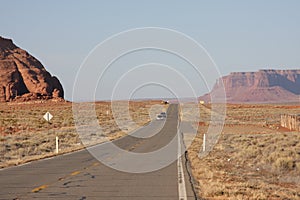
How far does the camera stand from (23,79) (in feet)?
444

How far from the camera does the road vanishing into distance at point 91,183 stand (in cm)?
1103

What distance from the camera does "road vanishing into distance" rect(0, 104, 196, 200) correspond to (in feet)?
36.2

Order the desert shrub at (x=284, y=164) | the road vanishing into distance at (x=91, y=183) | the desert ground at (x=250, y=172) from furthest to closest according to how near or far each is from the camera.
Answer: the desert shrub at (x=284, y=164) → the desert ground at (x=250, y=172) → the road vanishing into distance at (x=91, y=183)

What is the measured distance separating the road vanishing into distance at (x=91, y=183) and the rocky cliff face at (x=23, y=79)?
113 meters

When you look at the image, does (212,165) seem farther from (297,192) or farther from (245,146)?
(245,146)

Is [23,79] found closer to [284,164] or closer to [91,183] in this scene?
[284,164]

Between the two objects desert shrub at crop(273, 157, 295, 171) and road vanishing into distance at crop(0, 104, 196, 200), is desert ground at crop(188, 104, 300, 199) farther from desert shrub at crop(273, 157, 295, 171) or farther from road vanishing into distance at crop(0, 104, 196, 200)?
road vanishing into distance at crop(0, 104, 196, 200)

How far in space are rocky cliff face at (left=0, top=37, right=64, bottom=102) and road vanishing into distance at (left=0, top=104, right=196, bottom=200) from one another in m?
113

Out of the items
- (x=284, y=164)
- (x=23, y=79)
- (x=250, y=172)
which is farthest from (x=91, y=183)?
(x=23, y=79)

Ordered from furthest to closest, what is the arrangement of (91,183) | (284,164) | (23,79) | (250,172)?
(23,79) < (284,164) < (250,172) < (91,183)

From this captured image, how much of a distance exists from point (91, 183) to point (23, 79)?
418ft

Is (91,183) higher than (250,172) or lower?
higher

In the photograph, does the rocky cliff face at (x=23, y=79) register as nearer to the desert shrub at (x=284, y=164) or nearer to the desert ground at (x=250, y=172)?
the desert ground at (x=250, y=172)

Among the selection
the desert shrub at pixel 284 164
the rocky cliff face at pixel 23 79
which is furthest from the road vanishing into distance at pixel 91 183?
the rocky cliff face at pixel 23 79
